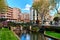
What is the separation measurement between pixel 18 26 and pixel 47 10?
18.0 ft

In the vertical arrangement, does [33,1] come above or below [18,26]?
above

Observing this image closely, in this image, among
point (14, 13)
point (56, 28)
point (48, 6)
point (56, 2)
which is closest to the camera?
point (56, 28)

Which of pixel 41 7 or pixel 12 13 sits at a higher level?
pixel 41 7

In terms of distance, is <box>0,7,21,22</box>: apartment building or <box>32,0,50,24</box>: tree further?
<box>0,7,21,22</box>: apartment building

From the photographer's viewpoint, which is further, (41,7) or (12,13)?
(12,13)

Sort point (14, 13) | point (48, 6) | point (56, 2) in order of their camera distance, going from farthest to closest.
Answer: point (14, 13), point (48, 6), point (56, 2)

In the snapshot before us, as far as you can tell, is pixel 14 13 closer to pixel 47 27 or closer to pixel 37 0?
pixel 37 0

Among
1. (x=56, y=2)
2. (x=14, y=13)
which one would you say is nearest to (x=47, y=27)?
(x=56, y=2)

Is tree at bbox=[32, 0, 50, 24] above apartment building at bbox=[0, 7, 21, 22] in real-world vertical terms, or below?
above

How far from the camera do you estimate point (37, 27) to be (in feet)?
95.2

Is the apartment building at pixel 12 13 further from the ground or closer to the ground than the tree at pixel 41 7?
closer to the ground

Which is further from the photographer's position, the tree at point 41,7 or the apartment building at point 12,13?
the apartment building at point 12,13

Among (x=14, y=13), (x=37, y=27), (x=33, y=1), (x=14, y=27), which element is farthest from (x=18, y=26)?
(x=14, y=13)

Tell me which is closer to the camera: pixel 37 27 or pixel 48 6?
pixel 37 27
